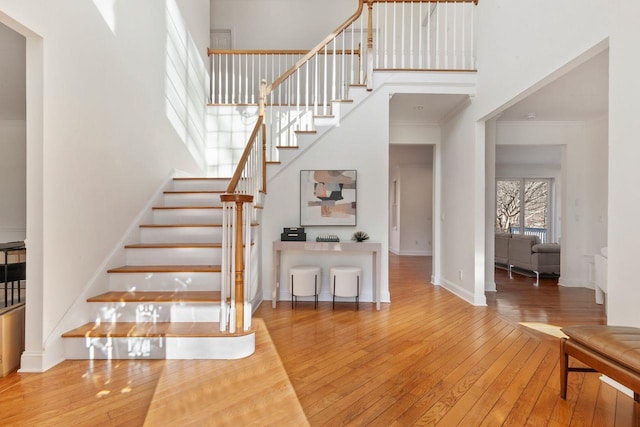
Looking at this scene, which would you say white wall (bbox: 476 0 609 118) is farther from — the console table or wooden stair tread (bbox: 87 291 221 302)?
wooden stair tread (bbox: 87 291 221 302)

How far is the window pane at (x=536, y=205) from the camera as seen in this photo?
974 centimetres

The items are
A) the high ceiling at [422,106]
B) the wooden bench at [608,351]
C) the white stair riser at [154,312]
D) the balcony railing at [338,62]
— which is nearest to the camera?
the wooden bench at [608,351]

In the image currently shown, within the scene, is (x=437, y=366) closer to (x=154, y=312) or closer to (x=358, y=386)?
(x=358, y=386)

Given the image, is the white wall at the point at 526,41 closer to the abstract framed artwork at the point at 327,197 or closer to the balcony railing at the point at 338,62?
the balcony railing at the point at 338,62

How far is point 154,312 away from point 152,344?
35cm

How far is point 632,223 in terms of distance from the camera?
2.03 m

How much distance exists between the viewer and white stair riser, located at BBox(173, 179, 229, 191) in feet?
14.2

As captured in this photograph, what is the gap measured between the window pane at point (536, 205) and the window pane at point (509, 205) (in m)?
0.22

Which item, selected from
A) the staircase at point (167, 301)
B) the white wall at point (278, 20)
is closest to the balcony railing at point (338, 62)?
the white wall at point (278, 20)

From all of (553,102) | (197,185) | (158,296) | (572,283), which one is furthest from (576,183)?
(158,296)

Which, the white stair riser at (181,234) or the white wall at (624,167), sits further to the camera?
the white stair riser at (181,234)

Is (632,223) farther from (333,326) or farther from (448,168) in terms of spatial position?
(448,168)

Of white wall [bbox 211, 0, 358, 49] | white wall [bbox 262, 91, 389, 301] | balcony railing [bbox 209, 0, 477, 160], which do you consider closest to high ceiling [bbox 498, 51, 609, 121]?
balcony railing [bbox 209, 0, 477, 160]

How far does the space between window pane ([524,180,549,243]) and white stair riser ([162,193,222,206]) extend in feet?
30.9
